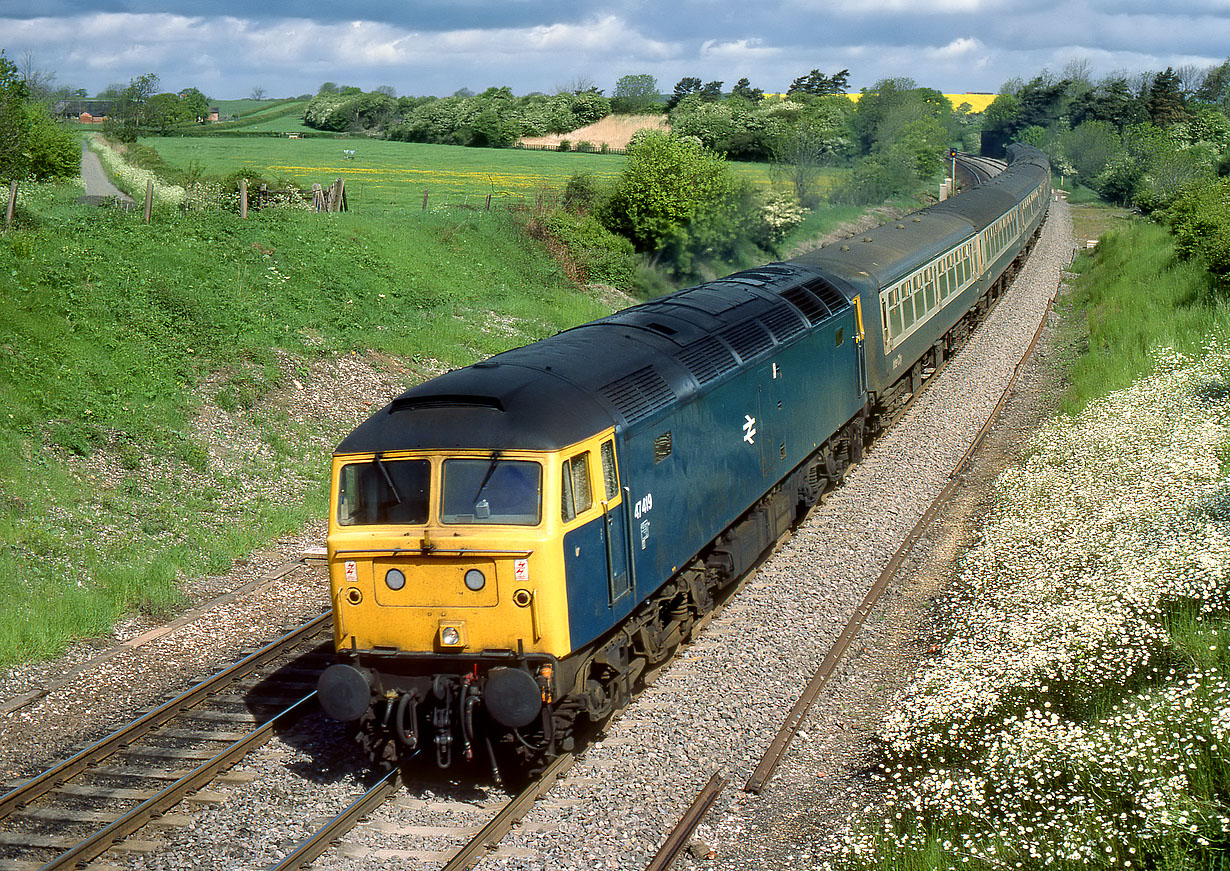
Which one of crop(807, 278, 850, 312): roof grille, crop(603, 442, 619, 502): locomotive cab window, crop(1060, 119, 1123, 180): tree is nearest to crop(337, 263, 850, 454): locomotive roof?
crop(603, 442, 619, 502): locomotive cab window

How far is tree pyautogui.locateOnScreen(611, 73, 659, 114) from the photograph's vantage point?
85.9 metres

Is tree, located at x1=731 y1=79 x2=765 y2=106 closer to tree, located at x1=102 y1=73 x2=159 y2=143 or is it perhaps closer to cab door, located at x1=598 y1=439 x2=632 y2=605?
tree, located at x1=102 y1=73 x2=159 y2=143

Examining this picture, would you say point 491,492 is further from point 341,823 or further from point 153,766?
point 153,766

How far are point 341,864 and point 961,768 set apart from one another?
15.9ft

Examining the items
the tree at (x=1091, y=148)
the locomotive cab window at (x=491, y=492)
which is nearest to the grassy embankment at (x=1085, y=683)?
the locomotive cab window at (x=491, y=492)

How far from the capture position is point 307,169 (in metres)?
57.0

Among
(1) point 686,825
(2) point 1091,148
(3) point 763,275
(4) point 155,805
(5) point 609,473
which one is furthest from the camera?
(2) point 1091,148

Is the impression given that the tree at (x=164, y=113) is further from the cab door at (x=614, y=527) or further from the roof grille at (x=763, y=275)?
the cab door at (x=614, y=527)

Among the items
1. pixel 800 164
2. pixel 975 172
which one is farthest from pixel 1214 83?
pixel 800 164

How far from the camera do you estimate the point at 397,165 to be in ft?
201

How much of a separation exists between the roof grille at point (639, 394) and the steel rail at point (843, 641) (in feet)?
10.5

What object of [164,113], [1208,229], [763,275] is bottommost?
[1208,229]

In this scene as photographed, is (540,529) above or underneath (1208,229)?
underneath

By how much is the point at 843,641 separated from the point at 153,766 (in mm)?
7046
